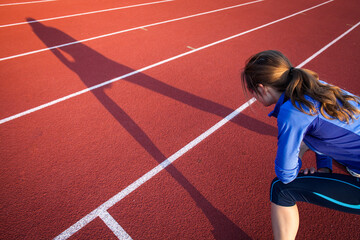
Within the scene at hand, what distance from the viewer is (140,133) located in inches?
144

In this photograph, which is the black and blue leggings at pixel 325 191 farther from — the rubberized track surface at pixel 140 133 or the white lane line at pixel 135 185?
the rubberized track surface at pixel 140 133

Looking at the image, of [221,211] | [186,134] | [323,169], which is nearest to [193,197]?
[221,211]

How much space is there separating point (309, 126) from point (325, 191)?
1.59 ft

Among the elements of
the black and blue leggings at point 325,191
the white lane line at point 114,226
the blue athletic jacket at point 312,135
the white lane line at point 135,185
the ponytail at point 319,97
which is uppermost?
the ponytail at point 319,97

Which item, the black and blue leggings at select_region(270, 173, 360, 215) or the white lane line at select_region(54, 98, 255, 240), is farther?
the white lane line at select_region(54, 98, 255, 240)

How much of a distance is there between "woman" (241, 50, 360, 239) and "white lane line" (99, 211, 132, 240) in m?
1.64

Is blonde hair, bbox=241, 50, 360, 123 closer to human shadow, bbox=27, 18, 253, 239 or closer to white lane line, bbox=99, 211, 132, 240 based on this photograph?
human shadow, bbox=27, 18, 253, 239

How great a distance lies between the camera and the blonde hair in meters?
1.40

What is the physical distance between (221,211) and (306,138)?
4.70 ft

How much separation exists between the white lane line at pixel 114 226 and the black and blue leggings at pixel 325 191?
1.63m

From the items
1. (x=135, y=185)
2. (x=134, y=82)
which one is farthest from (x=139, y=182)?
(x=134, y=82)

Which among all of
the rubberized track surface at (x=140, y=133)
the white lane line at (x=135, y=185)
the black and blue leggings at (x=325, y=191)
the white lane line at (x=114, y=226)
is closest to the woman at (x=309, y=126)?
the black and blue leggings at (x=325, y=191)

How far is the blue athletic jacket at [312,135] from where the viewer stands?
4.58 ft

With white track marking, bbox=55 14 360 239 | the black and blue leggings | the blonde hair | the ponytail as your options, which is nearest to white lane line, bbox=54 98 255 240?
white track marking, bbox=55 14 360 239
